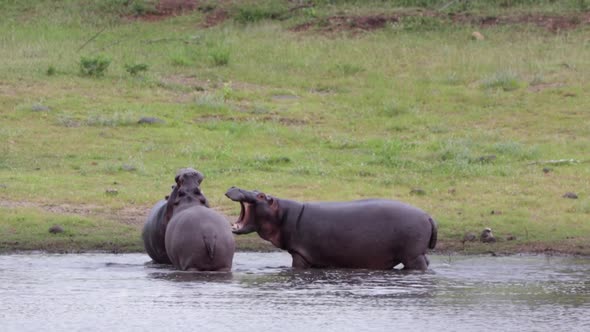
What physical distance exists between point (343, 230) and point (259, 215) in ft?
2.64

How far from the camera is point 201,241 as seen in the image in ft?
36.7

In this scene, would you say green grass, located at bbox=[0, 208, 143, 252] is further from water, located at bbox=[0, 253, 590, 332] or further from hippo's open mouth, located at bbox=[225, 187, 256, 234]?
hippo's open mouth, located at bbox=[225, 187, 256, 234]

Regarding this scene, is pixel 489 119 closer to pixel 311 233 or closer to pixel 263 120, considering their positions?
pixel 263 120

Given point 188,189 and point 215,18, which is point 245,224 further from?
point 215,18

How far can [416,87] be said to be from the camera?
2200 cm

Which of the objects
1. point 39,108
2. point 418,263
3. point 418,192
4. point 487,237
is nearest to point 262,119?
point 39,108

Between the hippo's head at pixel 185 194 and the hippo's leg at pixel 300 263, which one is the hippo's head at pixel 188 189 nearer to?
the hippo's head at pixel 185 194

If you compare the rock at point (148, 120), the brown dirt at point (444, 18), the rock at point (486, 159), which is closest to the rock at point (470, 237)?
the rock at point (486, 159)

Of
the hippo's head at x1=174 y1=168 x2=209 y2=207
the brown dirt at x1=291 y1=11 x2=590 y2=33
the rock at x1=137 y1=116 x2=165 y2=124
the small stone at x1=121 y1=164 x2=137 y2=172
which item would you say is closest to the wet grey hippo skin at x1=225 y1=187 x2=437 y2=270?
the hippo's head at x1=174 y1=168 x2=209 y2=207

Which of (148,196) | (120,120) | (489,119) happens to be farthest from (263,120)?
(148,196)

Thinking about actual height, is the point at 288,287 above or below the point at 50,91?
below

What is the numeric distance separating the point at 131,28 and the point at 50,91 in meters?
6.78

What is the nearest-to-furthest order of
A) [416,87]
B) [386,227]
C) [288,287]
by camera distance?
1. [288,287]
2. [386,227]
3. [416,87]

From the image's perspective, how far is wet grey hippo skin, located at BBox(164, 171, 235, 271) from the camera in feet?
36.8
